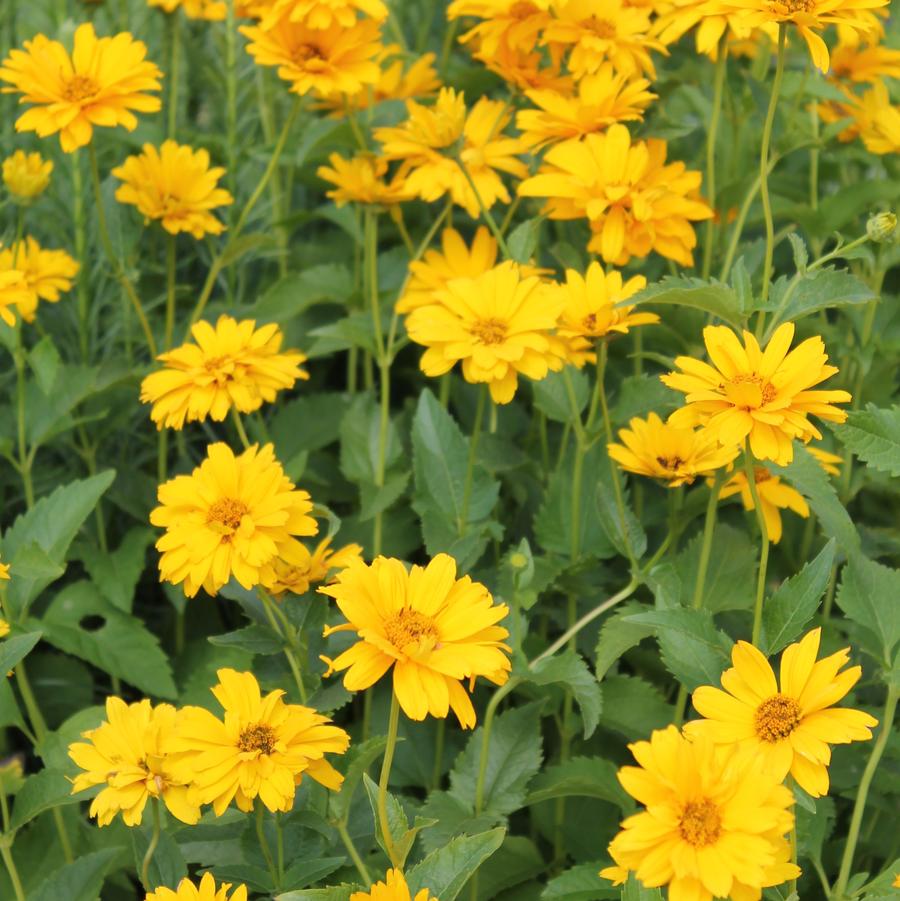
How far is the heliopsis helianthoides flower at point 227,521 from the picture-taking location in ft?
3.22

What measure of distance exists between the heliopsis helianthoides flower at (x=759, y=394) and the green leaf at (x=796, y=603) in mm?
93

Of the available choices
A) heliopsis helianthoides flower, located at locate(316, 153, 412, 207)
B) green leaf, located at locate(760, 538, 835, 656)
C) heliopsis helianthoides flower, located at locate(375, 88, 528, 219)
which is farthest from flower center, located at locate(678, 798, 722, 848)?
heliopsis helianthoides flower, located at locate(316, 153, 412, 207)

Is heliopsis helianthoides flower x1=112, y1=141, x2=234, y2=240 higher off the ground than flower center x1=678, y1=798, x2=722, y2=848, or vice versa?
heliopsis helianthoides flower x1=112, y1=141, x2=234, y2=240

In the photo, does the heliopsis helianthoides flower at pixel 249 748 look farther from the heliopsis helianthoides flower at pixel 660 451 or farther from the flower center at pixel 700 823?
the heliopsis helianthoides flower at pixel 660 451

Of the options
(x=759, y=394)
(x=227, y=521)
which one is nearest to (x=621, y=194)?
(x=759, y=394)

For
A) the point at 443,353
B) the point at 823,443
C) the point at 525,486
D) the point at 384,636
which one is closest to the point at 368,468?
the point at 525,486

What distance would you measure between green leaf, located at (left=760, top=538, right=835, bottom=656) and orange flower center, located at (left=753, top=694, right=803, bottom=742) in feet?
0.30

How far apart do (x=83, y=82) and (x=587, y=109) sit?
0.52 m

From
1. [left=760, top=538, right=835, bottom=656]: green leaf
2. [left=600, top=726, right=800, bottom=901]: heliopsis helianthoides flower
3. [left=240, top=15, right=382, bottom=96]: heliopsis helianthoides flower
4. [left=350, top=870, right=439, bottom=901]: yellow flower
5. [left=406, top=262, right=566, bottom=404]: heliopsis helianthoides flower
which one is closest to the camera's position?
[left=600, top=726, right=800, bottom=901]: heliopsis helianthoides flower

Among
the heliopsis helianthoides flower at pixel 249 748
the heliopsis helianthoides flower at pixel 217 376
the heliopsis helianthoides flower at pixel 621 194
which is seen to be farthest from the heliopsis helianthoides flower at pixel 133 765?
the heliopsis helianthoides flower at pixel 621 194

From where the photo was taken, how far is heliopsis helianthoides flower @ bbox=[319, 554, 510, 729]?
837mm

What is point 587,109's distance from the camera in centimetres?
132

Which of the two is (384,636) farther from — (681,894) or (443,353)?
(443,353)

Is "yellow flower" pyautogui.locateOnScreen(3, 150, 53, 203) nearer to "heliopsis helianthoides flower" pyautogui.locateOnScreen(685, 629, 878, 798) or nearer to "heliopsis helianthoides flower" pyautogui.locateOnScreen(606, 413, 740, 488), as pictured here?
"heliopsis helianthoides flower" pyautogui.locateOnScreen(606, 413, 740, 488)
